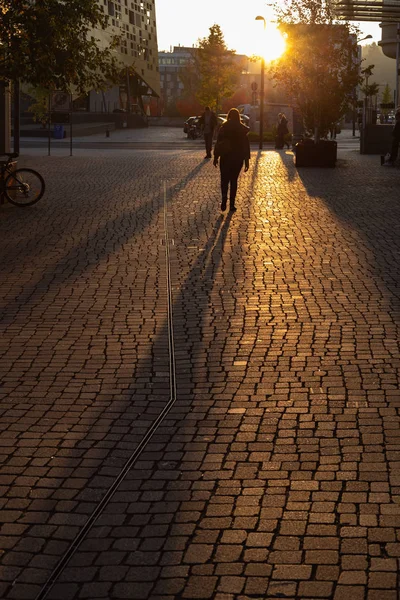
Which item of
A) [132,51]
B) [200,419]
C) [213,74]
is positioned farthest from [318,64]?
[132,51]

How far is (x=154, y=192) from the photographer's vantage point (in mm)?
21984

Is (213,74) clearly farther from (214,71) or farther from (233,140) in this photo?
(233,140)

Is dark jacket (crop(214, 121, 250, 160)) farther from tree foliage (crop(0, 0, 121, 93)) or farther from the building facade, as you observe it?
the building facade

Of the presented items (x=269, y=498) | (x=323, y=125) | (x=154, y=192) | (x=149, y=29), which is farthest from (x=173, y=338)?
(x=149, y=29)

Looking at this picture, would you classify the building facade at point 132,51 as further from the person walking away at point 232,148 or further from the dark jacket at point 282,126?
the person walking away at point 232,148

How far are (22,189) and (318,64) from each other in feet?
56.4

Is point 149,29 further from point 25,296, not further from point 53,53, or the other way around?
point 25,296

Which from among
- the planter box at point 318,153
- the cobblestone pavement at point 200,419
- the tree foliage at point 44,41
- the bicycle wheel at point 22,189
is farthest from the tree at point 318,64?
the cobblestone pavement at point 200,419

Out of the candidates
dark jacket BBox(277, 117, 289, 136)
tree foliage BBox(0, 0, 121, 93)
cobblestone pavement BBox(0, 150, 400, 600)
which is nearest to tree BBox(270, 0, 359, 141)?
dark jacket BBox(277, 117, 289, 136)

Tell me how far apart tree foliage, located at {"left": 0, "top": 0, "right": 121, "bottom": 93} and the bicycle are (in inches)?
59.0

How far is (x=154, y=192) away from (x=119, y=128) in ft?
205

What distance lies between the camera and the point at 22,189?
737 inches

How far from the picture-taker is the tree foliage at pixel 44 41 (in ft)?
60.4

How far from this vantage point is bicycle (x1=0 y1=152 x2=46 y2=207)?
61.1 ft
